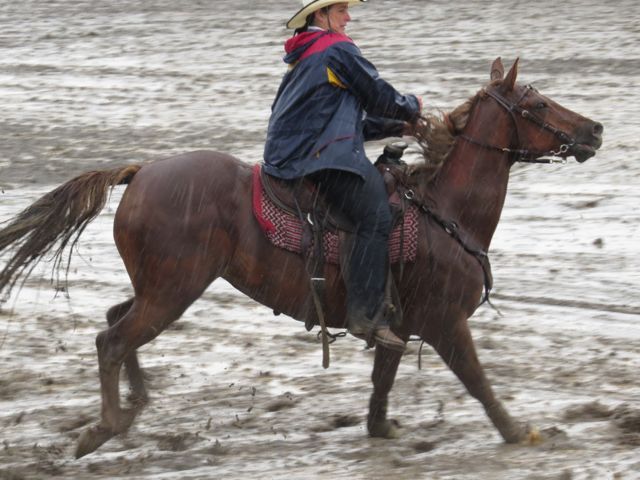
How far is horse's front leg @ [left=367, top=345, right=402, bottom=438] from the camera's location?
22.3ft

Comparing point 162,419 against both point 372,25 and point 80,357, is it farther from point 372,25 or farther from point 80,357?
point 372,25

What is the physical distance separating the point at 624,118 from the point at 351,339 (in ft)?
19.1

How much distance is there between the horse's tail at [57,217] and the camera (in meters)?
6.64

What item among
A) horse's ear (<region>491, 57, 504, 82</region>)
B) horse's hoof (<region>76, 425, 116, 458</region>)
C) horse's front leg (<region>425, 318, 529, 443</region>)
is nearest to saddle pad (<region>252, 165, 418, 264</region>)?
horse's front leg (<region>425, 318, 529, 443</region>)

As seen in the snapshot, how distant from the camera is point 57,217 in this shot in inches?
263

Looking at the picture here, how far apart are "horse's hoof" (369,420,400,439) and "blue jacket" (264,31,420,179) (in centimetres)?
141

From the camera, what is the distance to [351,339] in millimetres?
8500

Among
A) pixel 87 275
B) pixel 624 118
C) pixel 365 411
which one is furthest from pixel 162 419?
pixel 624 118

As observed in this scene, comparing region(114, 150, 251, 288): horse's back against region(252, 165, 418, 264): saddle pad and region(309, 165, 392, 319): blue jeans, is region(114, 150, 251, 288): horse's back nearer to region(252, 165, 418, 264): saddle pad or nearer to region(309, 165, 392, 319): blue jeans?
region(252, 165, 418, 264): saddle pad

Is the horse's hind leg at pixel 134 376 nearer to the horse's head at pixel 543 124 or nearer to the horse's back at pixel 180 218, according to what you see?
the horse's back at pixel 180 218

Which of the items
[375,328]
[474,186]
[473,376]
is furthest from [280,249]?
[473,376]

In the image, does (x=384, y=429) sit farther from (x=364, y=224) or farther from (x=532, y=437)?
(x=364, y=224)

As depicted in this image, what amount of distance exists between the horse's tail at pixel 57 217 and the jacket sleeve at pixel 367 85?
1186 millimetres

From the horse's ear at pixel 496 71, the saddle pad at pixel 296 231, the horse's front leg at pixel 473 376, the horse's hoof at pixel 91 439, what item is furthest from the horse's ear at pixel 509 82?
the horse's hoof at pixel 91 439
